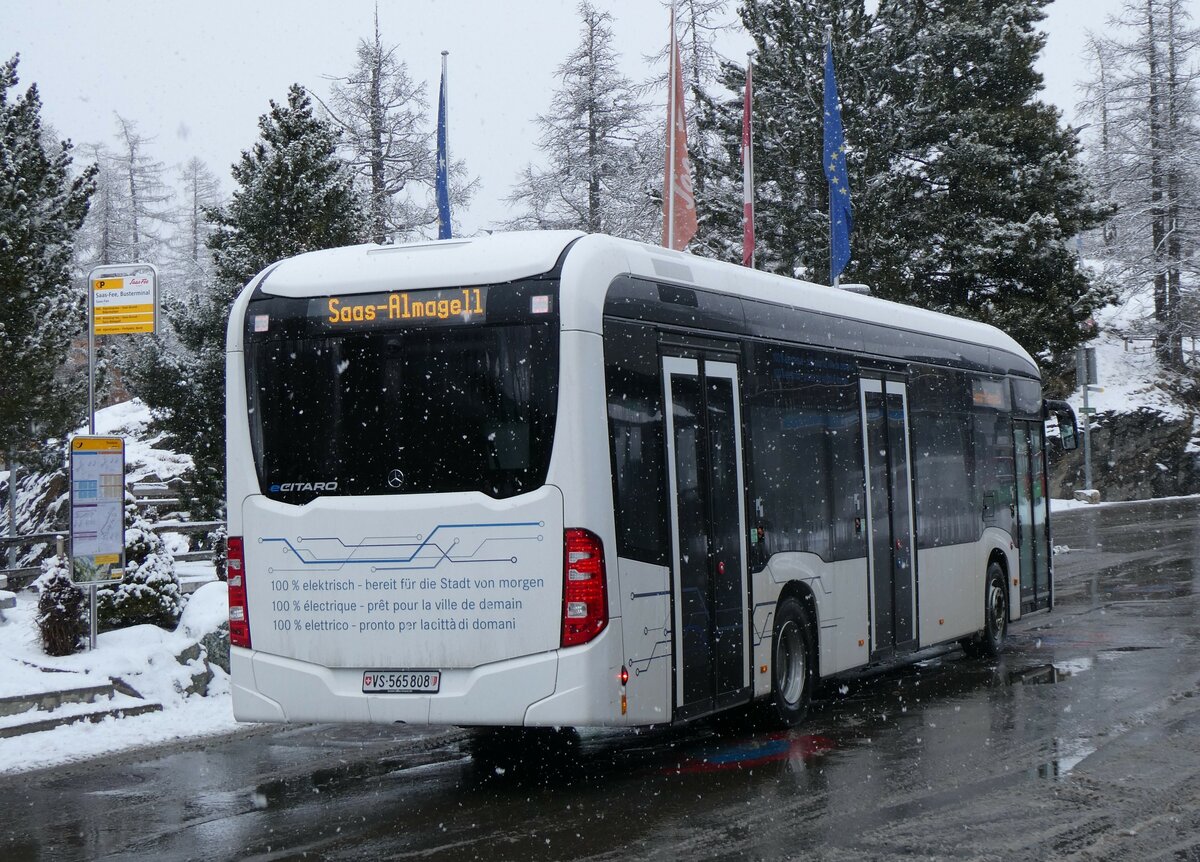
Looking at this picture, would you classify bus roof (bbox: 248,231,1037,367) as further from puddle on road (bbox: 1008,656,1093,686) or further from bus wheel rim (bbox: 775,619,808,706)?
puddle on road (bbox: 1008,656,1093,686)

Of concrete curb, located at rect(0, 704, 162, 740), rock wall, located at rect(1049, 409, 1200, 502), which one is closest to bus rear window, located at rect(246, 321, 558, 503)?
concrete curb, located at rect(0, 704, 162, 740)

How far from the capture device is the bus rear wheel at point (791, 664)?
Result: 1030 centimetres

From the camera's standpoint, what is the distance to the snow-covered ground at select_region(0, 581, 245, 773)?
10.5m

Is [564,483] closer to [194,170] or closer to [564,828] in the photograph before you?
[564,828]

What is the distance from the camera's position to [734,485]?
383 inches

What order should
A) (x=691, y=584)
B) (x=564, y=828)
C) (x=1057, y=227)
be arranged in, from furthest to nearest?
(x=1057, y=227) → (x=691, y=584) → (x=564, y=828)

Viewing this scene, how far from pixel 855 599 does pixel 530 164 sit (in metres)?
42.2

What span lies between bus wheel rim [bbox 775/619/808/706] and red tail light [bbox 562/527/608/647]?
274 cm

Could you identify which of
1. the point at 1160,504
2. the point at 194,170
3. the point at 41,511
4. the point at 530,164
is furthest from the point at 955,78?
the point at 194,170

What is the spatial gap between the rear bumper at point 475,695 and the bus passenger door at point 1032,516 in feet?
30.4

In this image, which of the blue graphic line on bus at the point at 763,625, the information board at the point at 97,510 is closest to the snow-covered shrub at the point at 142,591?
the information board at the point at 97,510

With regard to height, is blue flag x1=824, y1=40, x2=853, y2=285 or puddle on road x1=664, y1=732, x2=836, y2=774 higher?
blue flag x1=824, y1=40, x2=853, y2=285

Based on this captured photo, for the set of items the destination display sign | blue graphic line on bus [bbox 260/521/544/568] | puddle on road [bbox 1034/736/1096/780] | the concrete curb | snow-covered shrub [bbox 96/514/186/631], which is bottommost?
puddle on road [bbox 1034/736/1096/780]

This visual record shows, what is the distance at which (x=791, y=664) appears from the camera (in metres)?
10.6
